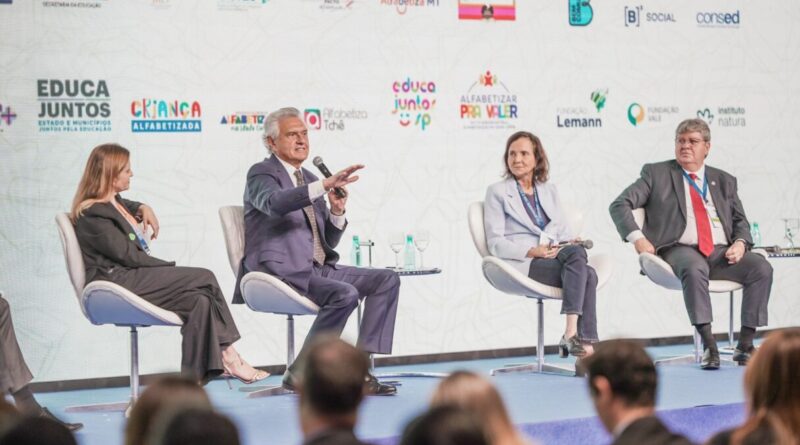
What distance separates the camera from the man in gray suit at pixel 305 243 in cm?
533

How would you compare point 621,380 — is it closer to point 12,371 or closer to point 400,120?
point 12,371

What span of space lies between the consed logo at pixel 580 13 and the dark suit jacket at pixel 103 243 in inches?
134

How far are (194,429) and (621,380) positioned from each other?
1.10m

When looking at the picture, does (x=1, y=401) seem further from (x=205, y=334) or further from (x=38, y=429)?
(x=205, y=334)

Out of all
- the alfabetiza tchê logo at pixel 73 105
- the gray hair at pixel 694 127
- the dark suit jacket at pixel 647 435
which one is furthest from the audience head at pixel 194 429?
the gray hair at pixel 694 127

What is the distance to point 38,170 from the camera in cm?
603

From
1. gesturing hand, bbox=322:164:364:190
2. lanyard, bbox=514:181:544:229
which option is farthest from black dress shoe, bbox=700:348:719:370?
gesturing hand, bbox=322:164:364:190

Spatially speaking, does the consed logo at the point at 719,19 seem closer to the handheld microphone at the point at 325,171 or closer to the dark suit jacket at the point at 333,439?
the handheld microphone at the point at 325,171

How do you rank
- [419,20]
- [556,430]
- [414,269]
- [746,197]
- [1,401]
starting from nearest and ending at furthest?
[1,401]
[556,430]
[414,269]
[419,20]
[746,197]

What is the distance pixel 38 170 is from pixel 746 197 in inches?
178

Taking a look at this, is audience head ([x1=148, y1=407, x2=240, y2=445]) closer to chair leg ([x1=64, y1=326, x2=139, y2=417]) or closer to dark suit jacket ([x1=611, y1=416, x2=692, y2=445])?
dark suit jacket ([x1=611, y1=416, x2=692, y2=445])

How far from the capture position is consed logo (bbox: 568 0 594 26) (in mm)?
7297

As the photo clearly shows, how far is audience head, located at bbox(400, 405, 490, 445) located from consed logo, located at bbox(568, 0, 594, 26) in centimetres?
576

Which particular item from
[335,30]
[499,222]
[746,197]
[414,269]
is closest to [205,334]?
[414,269]
